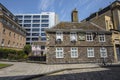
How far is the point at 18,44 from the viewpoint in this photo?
174ft

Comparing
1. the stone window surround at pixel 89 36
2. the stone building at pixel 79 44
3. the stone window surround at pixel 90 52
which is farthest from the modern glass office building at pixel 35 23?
the stone window surround at pixel 90 52

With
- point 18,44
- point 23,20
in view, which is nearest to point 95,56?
point 18,44

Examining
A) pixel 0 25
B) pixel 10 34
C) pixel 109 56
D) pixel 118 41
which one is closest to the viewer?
pixel 109 56

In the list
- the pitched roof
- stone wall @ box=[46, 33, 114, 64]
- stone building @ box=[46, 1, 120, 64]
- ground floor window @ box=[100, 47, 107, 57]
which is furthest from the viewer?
the pitched roof

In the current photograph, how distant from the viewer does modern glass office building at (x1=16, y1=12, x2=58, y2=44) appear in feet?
289

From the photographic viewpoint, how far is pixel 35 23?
298 feet

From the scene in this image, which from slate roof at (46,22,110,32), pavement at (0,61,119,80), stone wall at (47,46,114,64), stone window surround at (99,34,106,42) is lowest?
pavement at (0,61,119,80)

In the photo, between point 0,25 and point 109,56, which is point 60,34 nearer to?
point 109,56

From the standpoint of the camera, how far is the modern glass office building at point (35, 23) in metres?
88.0

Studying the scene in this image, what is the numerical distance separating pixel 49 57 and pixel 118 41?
15.4 m

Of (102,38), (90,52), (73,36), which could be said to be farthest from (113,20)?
(73,36)

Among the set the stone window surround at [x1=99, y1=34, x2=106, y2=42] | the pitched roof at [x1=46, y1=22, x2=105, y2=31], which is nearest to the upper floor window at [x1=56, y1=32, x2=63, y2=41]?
the pitched roof at [x1=46, y1=22, x2=105, y2=31]

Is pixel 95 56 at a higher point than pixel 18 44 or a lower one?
lower

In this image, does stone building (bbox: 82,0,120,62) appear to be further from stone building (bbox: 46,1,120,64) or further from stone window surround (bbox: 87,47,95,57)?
stone window surround (bbox: 87,47,95,57)
